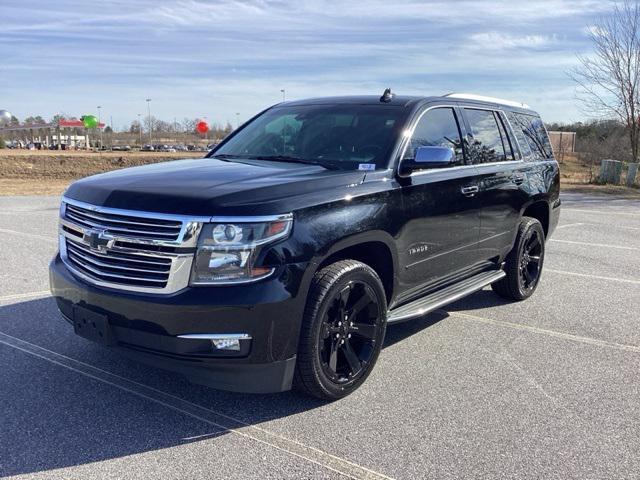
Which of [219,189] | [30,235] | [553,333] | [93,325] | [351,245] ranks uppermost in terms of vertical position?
[219,189]

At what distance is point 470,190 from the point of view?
5051 mm

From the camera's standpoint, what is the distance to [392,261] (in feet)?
13.7

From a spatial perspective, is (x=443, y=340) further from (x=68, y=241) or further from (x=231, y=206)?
(x=68, y=241)

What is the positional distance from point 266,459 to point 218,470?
0.84 feet

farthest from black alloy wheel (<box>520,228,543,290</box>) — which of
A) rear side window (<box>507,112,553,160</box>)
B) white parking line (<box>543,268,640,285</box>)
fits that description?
white parking line (<box>543,268,640,285</box>)

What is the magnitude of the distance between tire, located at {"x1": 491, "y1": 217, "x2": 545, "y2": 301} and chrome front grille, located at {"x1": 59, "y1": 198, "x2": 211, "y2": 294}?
388 centimetres

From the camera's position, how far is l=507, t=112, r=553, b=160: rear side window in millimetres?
6203

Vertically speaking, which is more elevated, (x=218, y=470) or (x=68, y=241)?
(x=68, y=241)

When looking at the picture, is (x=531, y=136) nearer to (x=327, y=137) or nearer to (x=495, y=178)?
(x=495, y=178)

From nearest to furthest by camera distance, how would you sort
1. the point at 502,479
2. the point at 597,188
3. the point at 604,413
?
the point at 502,479 → the point at 604,413 → the point at 597,188

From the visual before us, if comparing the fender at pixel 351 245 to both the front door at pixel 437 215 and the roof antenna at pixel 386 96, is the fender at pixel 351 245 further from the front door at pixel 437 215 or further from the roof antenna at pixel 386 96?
the roof antenna at pixel 386 96

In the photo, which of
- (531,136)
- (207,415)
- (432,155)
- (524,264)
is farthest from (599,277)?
(207,415)

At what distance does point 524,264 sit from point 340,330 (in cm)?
327

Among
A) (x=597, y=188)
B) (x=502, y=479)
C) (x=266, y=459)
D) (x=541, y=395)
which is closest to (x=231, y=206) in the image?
(x=266, y=459)
